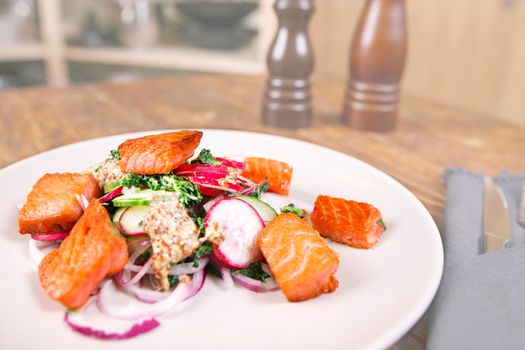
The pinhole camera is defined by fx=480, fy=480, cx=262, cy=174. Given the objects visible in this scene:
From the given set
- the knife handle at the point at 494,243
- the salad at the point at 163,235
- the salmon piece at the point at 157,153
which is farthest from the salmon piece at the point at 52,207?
the knife handle at the point at 494,243

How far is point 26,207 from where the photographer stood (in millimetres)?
867

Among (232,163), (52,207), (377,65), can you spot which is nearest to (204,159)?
(232,163)

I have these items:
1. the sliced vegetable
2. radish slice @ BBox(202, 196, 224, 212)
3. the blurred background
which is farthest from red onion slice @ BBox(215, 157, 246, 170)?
the blurred background

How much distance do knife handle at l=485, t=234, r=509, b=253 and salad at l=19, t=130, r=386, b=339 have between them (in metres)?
0.22

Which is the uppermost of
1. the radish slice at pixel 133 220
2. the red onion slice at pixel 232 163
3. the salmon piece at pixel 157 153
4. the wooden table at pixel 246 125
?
the salmon piece at pixel 157 153

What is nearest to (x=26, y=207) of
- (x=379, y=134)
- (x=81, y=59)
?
(x=379, y=134)

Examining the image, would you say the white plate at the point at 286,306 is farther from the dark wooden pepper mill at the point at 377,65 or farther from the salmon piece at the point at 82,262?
the dark wooden pepper mill at the point at 377,65

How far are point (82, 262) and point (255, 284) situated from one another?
0.90 ft

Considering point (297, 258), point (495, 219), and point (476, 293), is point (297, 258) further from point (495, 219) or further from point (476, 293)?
point (495, 219)

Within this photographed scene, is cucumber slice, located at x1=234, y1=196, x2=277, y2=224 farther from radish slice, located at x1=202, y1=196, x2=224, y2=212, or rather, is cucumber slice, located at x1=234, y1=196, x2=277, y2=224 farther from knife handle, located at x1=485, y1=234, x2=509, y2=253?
knife handle, located at x1=485, y1=234, x2=509, y2=253

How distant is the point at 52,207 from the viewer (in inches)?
34.2

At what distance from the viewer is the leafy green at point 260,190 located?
1002 millimetres

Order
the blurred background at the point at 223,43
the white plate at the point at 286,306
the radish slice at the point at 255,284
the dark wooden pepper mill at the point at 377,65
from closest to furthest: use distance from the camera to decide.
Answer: the white plate at the point at 286,306 → the radish slice at the point at 255,284 → the dark wooden pepper mill at the point at 377,65 → the blurred background at the point at 223,43

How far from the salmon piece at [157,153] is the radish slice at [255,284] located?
0.25 meters
